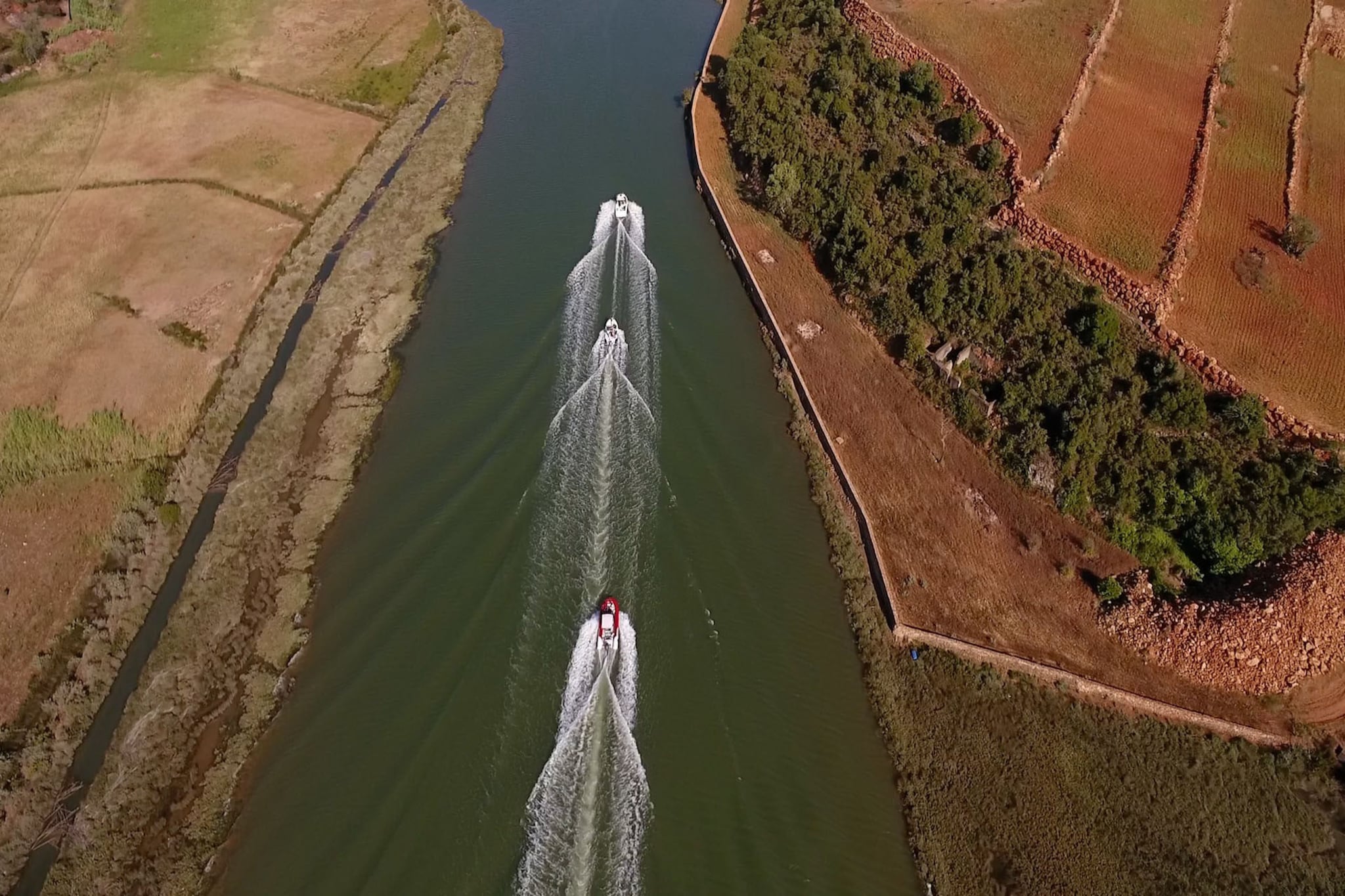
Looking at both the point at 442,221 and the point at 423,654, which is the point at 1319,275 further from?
the point at 442,221

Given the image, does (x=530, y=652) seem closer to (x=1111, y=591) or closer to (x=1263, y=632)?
(x=1111, y=591)

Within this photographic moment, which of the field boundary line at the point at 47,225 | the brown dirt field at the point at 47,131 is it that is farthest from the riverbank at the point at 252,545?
the brown dirt field at the point at 47,131

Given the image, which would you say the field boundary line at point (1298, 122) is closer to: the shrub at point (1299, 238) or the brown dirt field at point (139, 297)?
the shrub at point (1299, 238)

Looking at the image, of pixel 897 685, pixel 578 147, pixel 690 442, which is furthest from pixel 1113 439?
Result: pixel 578 147

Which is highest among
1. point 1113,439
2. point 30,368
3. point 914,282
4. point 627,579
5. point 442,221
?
point 914,282

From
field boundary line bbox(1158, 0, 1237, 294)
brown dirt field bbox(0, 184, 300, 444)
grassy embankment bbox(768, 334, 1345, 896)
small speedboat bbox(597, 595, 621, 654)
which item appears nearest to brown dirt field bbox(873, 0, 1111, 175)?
field boundary line bbox(1158, 0, 1237, 294)

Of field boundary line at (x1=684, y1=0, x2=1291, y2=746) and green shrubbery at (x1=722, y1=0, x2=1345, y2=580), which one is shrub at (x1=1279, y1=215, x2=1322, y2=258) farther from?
field boundary line at (x1=684, y1=0, x2=1291, y2=746)

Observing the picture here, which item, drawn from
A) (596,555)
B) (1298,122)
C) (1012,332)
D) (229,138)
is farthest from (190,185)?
(1298,122)
